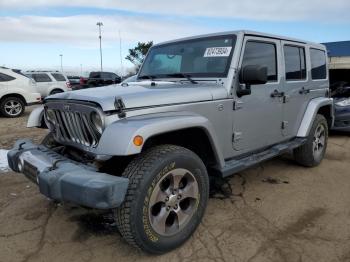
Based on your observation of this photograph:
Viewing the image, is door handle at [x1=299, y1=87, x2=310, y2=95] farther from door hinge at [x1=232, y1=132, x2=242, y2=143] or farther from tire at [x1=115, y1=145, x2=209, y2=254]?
tire at [x1=115, y1=145, x2=209, y2=254]

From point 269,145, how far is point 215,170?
47.9 inches

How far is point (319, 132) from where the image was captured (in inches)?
230

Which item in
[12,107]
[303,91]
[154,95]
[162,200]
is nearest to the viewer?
[162,200]

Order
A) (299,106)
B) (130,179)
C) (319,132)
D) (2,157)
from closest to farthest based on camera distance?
(130,179), (299,106), (319,132), (2,157)

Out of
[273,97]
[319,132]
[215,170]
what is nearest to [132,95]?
[215,170]

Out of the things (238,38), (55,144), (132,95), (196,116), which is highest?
(238,38)

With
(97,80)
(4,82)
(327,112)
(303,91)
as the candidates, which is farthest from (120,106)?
(97,80)

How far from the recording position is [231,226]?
3.72 metres

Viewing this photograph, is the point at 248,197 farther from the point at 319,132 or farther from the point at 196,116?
the point at 319,132

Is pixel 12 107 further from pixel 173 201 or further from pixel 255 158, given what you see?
pixel 173 201

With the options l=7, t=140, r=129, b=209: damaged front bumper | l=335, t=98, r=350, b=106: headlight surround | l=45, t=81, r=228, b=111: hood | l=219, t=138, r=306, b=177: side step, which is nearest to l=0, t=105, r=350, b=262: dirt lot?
l=219, t=138, r=306, b=177: side step

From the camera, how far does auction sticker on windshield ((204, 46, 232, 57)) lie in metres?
4.05

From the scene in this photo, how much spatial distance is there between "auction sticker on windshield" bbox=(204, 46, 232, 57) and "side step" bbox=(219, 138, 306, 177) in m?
1.16

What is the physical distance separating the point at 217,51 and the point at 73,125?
177cm
